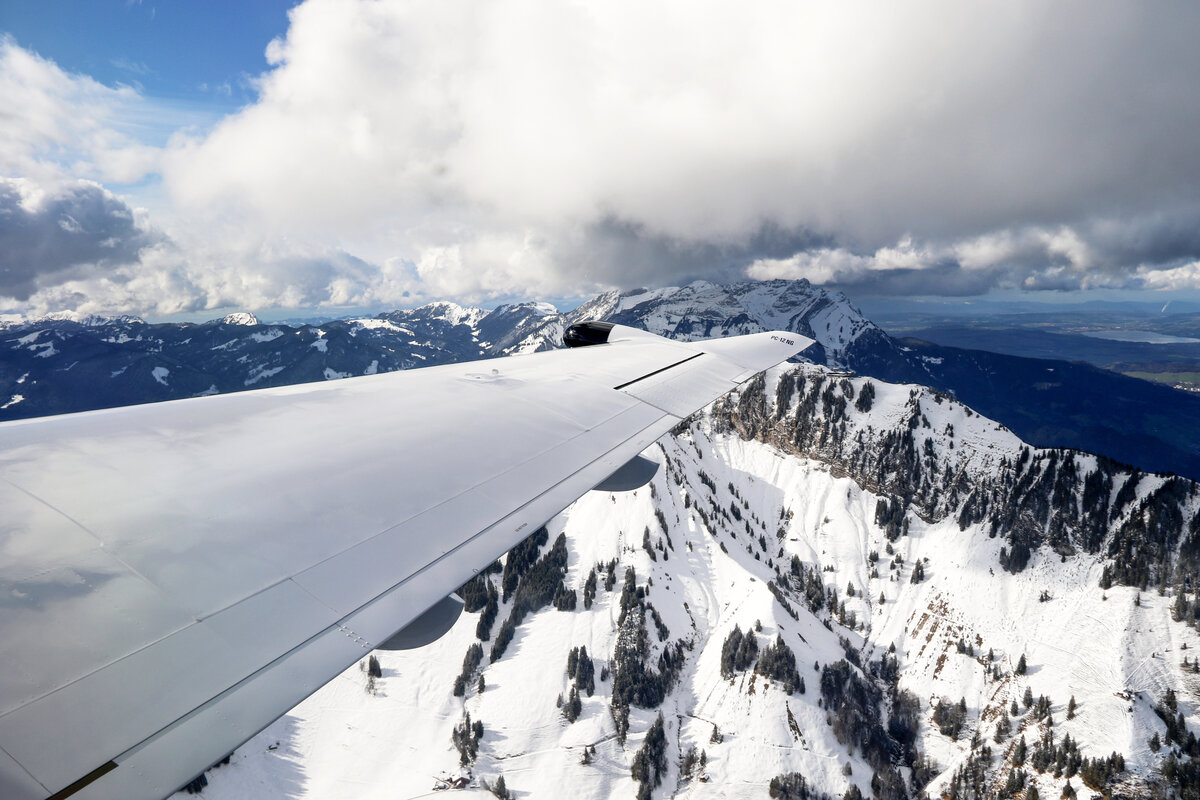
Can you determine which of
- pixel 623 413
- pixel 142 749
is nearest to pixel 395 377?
pixel 623 413

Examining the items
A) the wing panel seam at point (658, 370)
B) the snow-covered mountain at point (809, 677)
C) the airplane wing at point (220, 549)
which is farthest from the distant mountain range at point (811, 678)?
the airplane wing at point (220, 549)

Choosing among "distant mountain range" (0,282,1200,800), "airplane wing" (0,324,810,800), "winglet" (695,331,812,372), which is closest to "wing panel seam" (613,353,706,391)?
"winglet" (695,331,812,372)

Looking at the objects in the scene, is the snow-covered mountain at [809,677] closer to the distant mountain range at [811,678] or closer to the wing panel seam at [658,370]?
the distant mountain range at [811,678]

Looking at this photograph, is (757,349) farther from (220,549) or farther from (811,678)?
(811,678)

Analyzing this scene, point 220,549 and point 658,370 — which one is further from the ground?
point 658,370

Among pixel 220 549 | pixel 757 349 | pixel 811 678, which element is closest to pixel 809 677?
pixel 811 678

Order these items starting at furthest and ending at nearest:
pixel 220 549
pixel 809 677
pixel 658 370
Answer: pixel 809 677, pixel 658 370, pixel 220 549
